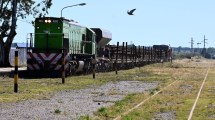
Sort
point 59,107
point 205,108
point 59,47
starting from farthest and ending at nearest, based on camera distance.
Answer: point 59,47, point 205,108, point 59,107

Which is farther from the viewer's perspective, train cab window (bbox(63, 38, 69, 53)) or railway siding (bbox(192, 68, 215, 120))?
train cab window (bbox(63, 38, 69, 53))

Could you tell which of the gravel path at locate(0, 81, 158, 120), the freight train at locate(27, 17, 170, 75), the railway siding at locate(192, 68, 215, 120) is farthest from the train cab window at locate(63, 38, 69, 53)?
the railway siding at locate(192, 68, 215, 120)

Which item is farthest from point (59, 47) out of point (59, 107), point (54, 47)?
point (59, 107)

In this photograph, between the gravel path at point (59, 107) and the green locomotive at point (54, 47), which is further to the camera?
the green locomotive at point (54, 47)

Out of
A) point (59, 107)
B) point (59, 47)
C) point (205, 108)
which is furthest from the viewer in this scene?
point (59, 47)

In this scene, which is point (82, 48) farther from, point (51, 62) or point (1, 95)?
point (1, 95)

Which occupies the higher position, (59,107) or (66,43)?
(66,43)

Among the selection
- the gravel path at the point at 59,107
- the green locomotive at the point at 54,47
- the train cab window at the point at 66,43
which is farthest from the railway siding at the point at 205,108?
the train cab window at the point at 66,43

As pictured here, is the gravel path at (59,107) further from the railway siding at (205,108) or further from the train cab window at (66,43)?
the train cab window at (66,43)

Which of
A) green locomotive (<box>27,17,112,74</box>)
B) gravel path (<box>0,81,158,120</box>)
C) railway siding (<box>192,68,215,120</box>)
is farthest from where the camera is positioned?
green locomotive (<box>27,17,112,74</box>)

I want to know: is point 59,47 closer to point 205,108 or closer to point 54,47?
point 54,47

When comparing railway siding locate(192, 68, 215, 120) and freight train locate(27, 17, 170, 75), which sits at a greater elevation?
freight train locate(27, 17, 170, 75)

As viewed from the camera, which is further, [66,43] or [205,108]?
[66,43]

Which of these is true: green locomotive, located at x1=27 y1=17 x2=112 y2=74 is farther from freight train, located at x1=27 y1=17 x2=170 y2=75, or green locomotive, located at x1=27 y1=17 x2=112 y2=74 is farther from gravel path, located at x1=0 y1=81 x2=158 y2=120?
gravel path, located at x1=0 y1=81 x2=158 y2=120
